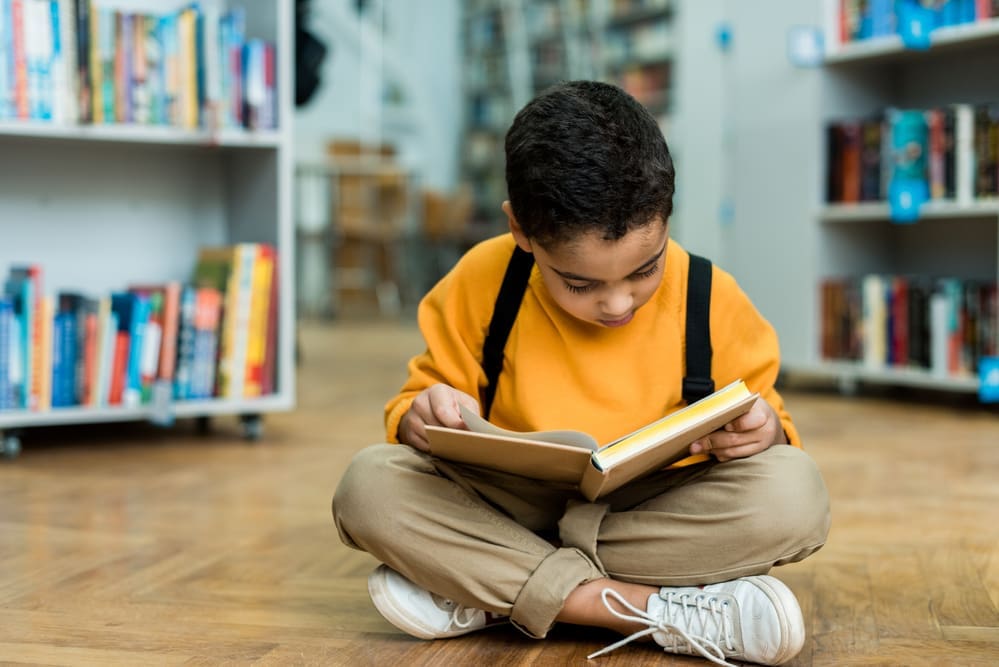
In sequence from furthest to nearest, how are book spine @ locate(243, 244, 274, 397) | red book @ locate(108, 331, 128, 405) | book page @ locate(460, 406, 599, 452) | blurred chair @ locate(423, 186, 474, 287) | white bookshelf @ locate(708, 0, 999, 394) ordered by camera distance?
blurred chair @ locate(423, 186, 474, 287) → white bookshelf @ locate(708, 0, 999, 394) → book spine @ locate(243, 244, 274, 397) → red book @ locate(108, 331, 128, 405) → book page @ locate(460, 406, 599, 452)

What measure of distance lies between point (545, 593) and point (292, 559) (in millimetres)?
463

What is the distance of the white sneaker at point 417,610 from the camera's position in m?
1.02

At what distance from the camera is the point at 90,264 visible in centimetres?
233

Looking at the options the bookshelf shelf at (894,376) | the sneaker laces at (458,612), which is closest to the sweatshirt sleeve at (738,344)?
the sneaker laces at (458,612)

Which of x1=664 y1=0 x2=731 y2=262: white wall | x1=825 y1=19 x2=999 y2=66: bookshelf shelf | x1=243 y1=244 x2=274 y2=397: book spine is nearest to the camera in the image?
x1=243 y1=244 x2=274 y2=397: book spine

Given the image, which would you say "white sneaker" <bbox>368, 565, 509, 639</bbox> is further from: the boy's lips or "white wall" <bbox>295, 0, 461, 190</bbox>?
"white wall" <bbox>295, 0, 461, 190</bbox>

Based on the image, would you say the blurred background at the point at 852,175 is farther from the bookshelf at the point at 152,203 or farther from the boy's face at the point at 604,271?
the boy's face at the point at 604,271

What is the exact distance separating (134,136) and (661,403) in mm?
1379

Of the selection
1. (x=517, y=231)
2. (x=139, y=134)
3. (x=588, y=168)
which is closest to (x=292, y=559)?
(x=517, y=231)

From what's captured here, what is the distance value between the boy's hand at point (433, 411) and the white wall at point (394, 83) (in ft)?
18.6

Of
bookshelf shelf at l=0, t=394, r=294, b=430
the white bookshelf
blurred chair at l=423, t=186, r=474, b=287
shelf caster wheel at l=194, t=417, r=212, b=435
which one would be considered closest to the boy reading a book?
bookshelf shelf at l=0, t=394, r=294, b=430

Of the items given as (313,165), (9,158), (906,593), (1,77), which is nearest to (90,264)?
(9,158)

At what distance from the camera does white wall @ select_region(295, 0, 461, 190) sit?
6906mm

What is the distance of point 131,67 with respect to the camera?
2.05 m
